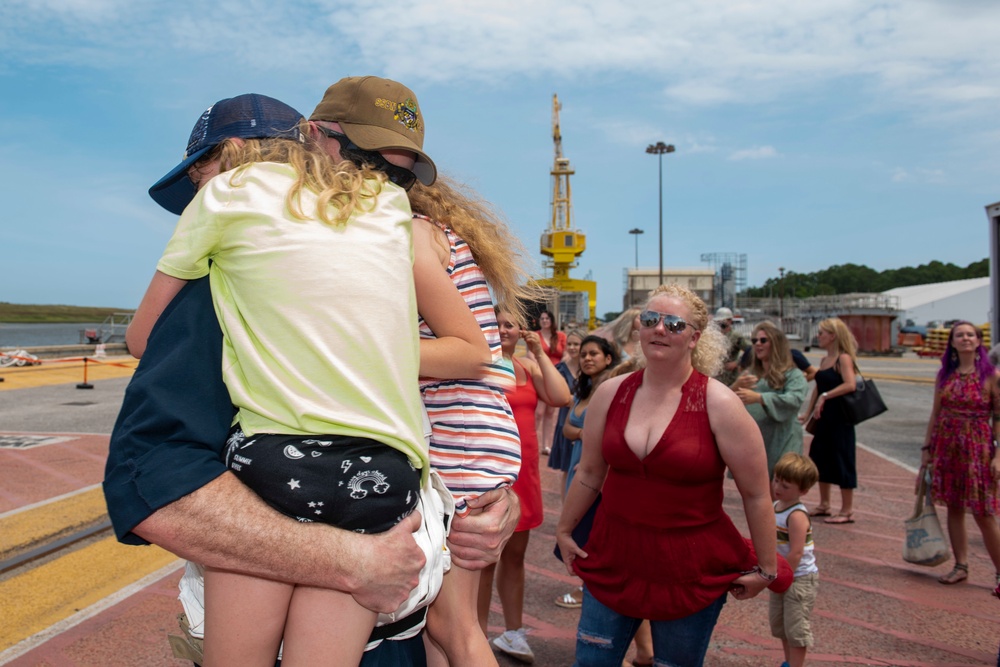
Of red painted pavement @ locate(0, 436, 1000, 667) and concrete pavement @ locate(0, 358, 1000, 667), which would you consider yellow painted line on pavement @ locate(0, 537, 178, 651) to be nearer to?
concrete pavement @ locate(0, 358, 1000, 667)

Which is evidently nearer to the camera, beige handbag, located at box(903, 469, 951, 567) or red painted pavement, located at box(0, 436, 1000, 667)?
red painted pavement, located at box(0, 436, 1000, 667)

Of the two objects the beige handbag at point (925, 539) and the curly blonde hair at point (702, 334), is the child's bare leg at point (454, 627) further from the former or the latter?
the beige handbag at point (925, 539)

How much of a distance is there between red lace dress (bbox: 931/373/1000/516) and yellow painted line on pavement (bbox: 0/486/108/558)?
609cm

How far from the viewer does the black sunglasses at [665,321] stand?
2947 millimetres

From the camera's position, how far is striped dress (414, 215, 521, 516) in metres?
1.68

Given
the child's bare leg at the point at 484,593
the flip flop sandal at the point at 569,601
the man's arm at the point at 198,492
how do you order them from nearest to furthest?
1. the man's arm at the point at 198,492
2. the child's bare leg at the point at 484,593
3. the flip flop sandal at the point at 569,601

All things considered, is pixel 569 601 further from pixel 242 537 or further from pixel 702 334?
pixel 242 537

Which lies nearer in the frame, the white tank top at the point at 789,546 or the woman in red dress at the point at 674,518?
the woman in red dress at the point at 674,518

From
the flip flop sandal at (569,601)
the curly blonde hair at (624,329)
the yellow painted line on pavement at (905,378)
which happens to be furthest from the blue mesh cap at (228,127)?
the yellow painted line on pavement at (905,378)

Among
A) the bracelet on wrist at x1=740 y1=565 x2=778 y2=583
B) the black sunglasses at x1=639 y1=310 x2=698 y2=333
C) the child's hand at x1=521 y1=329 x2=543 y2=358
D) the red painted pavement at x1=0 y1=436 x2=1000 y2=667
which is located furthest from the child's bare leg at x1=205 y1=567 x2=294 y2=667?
the child's hand at x1=521 y1=329 x2=543 y2=358

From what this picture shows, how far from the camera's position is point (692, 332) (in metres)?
3.04

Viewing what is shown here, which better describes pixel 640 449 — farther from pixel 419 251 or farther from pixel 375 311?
pixel 375 311

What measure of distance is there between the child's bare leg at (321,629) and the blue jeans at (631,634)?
1.81 m

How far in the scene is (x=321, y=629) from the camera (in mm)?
1288
